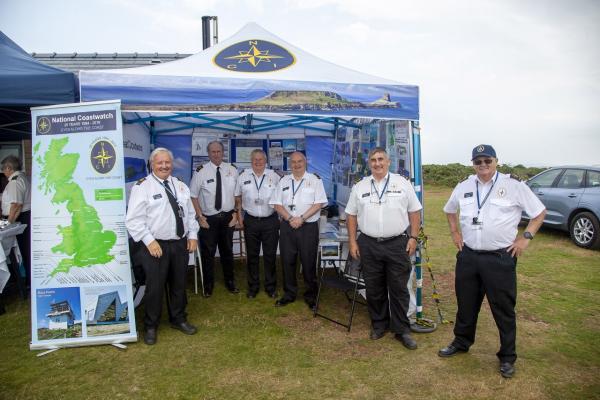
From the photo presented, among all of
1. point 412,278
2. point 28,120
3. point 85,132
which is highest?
A: point 28,120

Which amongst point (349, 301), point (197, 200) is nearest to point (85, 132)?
point (197, 200)

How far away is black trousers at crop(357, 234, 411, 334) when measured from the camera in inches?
136

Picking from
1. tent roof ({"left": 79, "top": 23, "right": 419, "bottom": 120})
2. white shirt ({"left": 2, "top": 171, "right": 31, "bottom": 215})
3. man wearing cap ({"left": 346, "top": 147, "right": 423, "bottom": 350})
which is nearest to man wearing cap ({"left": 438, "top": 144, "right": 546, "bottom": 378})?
man wearing cap ({"left": 346, "top": 147, "right": 423, "bottom": 350})

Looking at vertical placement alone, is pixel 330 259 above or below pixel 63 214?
below

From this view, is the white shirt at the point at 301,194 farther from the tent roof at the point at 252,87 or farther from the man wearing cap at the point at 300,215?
the tent roof at the point at 252,87

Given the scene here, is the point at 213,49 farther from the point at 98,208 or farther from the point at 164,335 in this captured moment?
the point at 164,335

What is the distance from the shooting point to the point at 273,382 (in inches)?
117

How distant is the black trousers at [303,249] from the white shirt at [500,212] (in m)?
1.68

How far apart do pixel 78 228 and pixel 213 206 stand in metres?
1.52

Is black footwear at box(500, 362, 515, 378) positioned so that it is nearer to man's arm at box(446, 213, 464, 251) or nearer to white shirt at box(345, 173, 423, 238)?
man's arm at box(446, 213, 464, 251)

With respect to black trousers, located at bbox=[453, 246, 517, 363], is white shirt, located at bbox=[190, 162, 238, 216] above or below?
above

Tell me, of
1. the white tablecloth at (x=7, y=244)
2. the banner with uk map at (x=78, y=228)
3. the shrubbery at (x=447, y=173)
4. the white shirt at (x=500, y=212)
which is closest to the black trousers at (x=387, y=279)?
the white shirt at (x=500, y=212)

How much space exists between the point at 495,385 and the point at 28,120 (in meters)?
5.90

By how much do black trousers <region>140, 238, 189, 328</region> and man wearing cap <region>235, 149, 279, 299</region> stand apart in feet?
3.52
